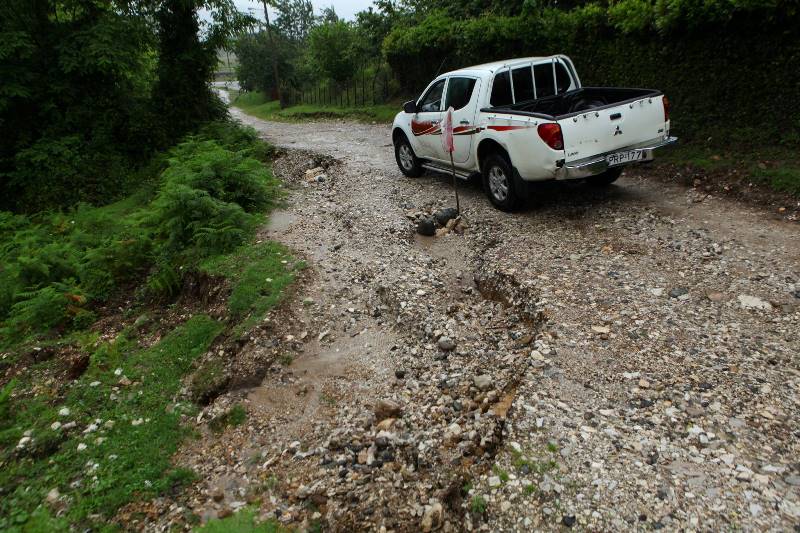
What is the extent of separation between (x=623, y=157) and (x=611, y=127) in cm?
44

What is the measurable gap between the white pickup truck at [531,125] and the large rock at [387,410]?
164 inches

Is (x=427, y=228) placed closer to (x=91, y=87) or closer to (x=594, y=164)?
(x=594, y=164)

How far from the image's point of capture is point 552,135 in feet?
22.9

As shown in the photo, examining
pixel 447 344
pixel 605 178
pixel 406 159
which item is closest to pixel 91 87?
pixel 406 159

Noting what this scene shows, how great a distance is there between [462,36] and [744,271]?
1290 cm

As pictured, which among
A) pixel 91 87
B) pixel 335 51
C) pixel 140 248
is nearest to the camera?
pixel 140 248

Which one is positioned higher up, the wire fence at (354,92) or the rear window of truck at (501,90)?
the wire fence at (354,92)

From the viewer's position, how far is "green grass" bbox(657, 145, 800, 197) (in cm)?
768

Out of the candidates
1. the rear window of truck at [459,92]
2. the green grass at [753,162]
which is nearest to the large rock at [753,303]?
the green grass at [753,162]

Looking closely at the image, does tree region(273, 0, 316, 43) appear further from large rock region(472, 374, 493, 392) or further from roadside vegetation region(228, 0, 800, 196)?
large rock region(472, 374, 493, 392)

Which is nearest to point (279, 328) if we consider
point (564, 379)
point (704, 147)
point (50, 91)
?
point (564, 379)

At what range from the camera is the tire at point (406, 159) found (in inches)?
425

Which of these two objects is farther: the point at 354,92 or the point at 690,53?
the point at 354,92

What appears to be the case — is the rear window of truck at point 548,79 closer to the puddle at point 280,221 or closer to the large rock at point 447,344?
the puddle at point 280,221
